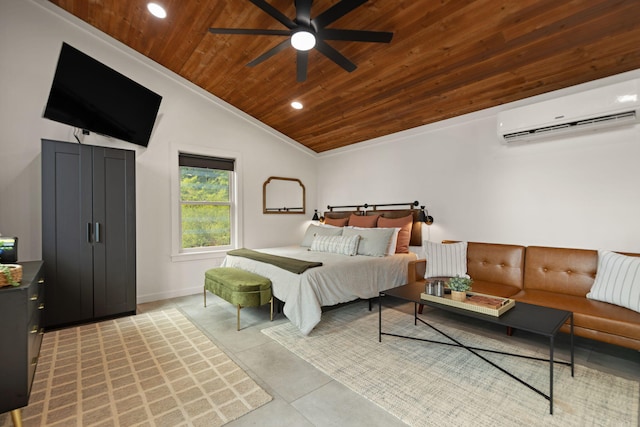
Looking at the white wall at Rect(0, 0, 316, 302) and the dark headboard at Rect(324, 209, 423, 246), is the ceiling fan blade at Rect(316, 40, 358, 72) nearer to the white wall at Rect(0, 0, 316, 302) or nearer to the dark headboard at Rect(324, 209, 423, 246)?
the dark headboard at Rect(324, 209, 423, 246)

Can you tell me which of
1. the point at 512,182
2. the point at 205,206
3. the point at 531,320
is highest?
the point at 512,182

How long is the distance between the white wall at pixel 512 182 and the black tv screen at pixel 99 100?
333cm

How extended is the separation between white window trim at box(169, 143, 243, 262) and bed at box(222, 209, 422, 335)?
1.82 feet

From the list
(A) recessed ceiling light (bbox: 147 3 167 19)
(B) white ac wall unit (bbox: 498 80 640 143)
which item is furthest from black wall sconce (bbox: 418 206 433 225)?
(A) recessed ceiling light (bbox: 147 3 167 19)

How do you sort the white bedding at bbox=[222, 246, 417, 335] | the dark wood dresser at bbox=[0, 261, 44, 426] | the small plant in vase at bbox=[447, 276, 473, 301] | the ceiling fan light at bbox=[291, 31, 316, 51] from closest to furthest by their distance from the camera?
the dark wood dresser at bbox=[0, 261, 44, 426], the ceiling fan light at bbox=[291, 31, 316, 51], the small plant in vase at bbox=[447, 276, 473, 301], the white bedding at bbox=[222, 246, 417, 335]

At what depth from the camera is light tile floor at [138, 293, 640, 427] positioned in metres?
1.70

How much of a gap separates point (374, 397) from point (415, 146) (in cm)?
340

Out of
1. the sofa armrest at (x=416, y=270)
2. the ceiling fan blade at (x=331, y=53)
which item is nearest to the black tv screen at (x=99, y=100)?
the ceiling fan blade at (x=331, y=53)

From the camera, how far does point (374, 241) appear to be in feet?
12.4

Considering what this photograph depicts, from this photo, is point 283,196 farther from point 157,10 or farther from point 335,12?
point 335,12

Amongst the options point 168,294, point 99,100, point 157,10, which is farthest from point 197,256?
point 157,10

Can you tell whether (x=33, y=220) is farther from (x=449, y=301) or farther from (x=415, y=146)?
(x=415, y=146)

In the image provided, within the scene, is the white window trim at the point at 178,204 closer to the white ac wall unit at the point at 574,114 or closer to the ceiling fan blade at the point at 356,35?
the ceiling fan blade at the point at 356,35

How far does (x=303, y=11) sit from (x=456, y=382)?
2843mm
